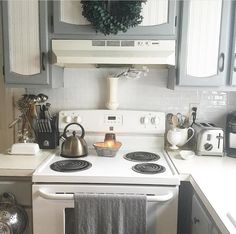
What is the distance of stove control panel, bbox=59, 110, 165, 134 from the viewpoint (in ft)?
6.91

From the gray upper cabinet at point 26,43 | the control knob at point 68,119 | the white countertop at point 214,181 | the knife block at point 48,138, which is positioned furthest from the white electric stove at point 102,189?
the gray upper cabinet at point 26,43

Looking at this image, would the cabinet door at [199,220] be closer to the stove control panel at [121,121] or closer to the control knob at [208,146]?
the control knob at [208,146]

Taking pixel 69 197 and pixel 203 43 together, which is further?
pixel 203 43

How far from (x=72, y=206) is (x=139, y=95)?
3.26 ft

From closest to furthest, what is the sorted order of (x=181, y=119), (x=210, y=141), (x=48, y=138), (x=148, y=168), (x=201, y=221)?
(x=201, y=221), (x=148, y=168), (x=210, y=141), (x=48, y=138), (x=181, y=119)

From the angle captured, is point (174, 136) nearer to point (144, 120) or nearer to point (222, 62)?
point (144, 120)

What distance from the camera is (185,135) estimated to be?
2.10m

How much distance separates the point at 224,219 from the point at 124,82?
1.33 metres

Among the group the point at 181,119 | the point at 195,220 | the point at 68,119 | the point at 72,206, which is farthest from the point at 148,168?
the point at 68,119

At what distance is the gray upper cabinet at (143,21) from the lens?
5.83 ft

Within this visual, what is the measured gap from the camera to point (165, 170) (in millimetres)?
1689

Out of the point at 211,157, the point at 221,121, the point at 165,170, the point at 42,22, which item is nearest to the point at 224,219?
the point at 165,170

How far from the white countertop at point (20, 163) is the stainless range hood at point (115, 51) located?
2.10ft

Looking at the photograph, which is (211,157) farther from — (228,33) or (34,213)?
(34,213)
